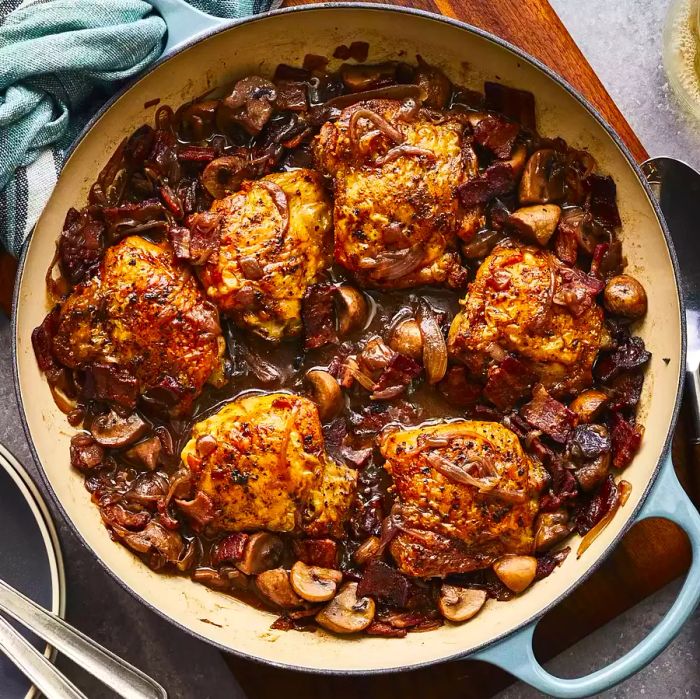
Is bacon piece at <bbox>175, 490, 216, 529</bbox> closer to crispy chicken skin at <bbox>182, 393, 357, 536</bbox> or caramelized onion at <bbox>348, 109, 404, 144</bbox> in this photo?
crispy chicken skin at <bbox>182, 393, 357, 536</bbox>

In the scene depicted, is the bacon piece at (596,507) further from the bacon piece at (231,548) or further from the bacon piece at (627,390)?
the bacon piece at (231,548)

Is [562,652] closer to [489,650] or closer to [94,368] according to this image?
[489,650]

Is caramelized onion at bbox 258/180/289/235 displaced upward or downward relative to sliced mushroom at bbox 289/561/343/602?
upward

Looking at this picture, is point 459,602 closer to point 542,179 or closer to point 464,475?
point 464,475

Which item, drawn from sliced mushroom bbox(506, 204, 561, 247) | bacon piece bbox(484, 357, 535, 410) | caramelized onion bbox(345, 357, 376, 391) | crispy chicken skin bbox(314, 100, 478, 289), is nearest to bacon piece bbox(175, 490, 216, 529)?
caramelized onion bbox(345, 357, 376, 391)

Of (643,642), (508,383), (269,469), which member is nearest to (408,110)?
(508,383)
